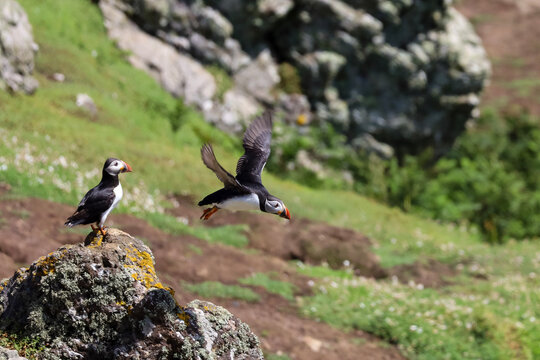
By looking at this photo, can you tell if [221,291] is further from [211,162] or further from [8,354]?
[211,162]

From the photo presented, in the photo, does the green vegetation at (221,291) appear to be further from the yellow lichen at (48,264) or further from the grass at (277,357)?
the yellow lichen at (48,264)

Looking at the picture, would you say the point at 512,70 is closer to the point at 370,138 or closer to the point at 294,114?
the point at 370,138

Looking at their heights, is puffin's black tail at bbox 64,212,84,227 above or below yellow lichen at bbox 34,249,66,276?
above

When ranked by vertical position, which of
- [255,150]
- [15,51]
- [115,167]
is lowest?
[15,51]

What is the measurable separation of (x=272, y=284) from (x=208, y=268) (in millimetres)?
1564

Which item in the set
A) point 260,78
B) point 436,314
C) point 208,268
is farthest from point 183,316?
point 260,78

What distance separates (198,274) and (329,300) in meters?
3.05

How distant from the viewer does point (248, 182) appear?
24.8 feet

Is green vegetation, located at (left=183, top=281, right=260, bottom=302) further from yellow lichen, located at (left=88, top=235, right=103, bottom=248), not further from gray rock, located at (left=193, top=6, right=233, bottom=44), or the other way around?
gray rock, located at (left=193, top=6, right=233, bottom=44)

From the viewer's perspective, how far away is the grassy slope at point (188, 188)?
41.4 ft

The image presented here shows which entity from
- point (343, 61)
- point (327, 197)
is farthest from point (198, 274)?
point (343, 61)

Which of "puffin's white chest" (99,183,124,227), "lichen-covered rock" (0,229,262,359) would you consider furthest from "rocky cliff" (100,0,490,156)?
"lichen-covered rock" (0,229,262,359)

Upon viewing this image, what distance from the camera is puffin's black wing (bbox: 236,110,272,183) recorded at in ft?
25.9

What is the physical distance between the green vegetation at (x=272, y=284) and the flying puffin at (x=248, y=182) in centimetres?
562
